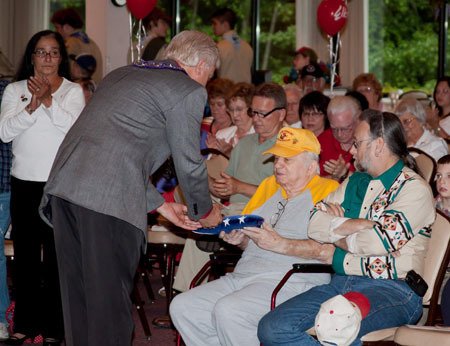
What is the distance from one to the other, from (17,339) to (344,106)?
7.72ft

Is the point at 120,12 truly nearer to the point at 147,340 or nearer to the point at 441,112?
the point at 441,112

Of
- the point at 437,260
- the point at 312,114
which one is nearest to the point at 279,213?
the point at 437,260

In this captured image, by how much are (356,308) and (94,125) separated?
1.22 m

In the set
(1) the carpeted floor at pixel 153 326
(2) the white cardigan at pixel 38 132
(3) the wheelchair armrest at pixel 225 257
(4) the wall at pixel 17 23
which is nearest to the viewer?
(3) the wheelchair armrest at pixel 225 257

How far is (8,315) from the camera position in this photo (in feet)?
17.1

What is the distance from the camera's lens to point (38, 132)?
470cm

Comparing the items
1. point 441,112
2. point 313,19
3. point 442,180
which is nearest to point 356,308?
point 442,180

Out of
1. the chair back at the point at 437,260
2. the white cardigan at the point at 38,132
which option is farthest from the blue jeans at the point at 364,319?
the white cardigan at the point at 38,132

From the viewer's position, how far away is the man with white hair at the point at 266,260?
150 inches

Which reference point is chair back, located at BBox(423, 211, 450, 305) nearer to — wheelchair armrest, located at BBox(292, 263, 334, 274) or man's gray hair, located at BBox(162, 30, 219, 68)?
wheelchair armrest, located at BBox(292, 263, 334, 274)

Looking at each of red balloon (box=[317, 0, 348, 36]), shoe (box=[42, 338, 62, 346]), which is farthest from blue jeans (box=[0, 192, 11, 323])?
red balloon (box=[317, 0, 348, 36])

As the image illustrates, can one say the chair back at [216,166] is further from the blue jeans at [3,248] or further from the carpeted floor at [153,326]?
the blue jeans at [3,248]

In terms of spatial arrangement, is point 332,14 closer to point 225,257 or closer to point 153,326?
point 153,326

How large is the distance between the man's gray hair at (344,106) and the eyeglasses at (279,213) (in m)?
1.48
